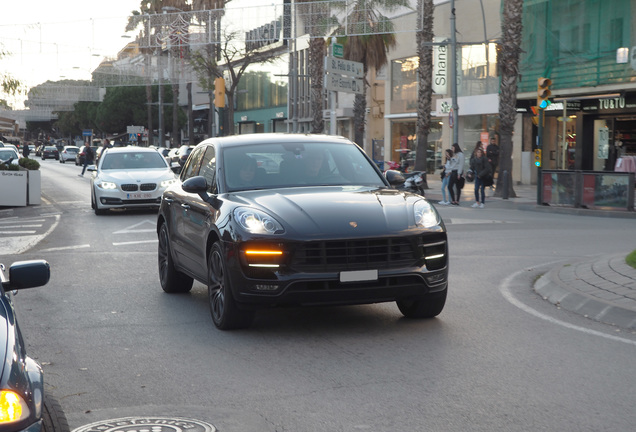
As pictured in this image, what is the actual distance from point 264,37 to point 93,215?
38.7ft

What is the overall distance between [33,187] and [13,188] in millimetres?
1057

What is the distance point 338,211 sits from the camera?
745 centimetres

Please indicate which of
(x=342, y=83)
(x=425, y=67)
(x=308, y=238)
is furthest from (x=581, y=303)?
(x=425, y=67)

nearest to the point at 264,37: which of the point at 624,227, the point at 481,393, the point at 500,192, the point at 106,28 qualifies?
the point at 106,28

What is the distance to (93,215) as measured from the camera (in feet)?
74.2

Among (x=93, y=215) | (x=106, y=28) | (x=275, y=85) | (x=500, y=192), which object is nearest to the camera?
(x=93, y=215)

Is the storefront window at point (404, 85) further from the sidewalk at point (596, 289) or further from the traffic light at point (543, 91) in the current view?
the sidewalk at point (596, 289)

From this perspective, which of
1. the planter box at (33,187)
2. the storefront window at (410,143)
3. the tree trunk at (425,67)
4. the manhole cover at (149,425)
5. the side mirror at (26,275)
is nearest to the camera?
the side mirror at (26,275)

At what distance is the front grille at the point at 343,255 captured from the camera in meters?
7.20

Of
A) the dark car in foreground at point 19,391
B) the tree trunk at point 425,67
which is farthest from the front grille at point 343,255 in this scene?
the tree trunk at point 425,67

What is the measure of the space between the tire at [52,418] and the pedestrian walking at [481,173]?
22100mm

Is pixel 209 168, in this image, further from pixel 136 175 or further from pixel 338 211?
pixel 136 175

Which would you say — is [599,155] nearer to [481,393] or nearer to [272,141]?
[272,141]

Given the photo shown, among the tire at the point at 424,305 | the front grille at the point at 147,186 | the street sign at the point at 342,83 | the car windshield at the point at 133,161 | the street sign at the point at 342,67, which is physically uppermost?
the street sign at the point at 342,67
